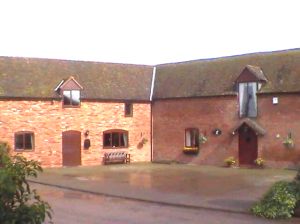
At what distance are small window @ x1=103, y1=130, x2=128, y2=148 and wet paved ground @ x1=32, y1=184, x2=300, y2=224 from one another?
15.3 m

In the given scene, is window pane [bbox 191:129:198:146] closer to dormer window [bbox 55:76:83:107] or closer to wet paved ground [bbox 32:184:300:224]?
dormer window [bbox 55:76:83:107]

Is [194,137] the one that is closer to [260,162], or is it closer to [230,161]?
[230,161]

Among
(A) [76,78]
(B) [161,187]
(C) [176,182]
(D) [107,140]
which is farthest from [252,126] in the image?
(A) [76,78]

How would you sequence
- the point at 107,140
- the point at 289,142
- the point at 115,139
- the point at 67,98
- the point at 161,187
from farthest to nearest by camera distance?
1. the point at 115,139
2. the point at 107,140
3. the point at 67,98
4. the point at 289,142
5. the point at 161,187

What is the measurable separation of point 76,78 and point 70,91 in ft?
5.62

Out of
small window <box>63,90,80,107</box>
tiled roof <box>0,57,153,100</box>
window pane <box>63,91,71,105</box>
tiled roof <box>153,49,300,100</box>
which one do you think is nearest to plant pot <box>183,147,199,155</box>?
tiled roof <box>153,49,300,100</box>

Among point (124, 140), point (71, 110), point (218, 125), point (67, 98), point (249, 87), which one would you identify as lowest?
point (124, 140)

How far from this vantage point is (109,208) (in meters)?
15.8

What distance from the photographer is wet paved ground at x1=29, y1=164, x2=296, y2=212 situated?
689 inches

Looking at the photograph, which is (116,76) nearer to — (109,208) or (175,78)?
(175,78)

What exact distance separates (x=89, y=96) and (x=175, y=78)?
6.43 m

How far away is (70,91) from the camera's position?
32094 mm

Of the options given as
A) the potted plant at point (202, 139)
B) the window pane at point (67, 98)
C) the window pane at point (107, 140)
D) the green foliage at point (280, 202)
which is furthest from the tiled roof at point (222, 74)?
the green foliage at point (280, 202)

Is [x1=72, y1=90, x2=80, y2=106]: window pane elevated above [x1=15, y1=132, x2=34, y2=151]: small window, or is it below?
above
